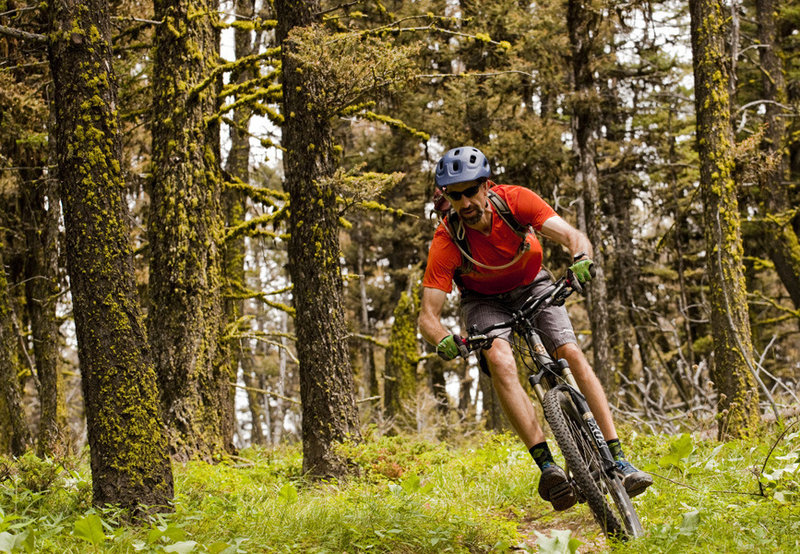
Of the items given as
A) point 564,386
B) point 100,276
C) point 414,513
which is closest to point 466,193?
point 564,386

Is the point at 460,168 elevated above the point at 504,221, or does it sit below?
above

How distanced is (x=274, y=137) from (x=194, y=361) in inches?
309

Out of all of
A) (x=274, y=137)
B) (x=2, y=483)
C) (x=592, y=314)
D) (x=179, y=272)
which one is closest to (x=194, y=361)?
(x=179, y=272)

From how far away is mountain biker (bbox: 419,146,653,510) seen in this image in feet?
15.6

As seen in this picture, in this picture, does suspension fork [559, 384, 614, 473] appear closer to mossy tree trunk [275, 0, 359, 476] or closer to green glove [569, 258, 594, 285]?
green glove [569, 258, 594, 285]

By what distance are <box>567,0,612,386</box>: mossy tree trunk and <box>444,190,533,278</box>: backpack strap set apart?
11.9 m

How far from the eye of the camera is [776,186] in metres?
17.2

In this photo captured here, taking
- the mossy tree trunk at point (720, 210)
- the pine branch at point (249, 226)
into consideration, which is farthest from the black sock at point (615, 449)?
the pine branch at point (249, 226)

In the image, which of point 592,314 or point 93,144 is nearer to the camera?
point 93,144

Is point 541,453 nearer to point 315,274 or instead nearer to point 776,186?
point 315,274

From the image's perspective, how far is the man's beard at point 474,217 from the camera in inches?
194

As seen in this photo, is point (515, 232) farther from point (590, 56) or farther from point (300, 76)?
point (590, 56)

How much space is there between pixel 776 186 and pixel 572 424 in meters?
15.1

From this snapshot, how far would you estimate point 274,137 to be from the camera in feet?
52.4
